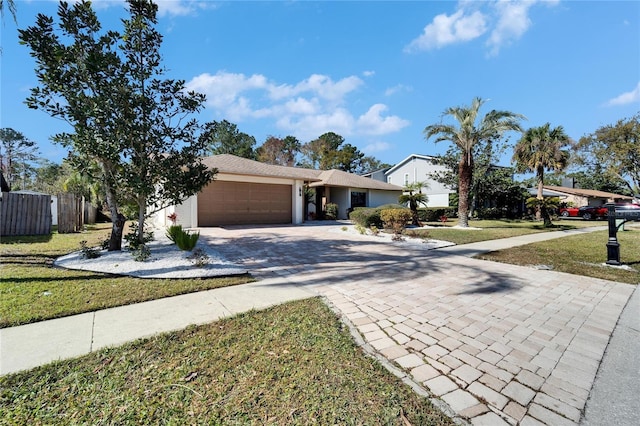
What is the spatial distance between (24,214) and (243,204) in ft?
28.8

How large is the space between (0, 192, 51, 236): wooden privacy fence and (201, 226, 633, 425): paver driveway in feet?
32.8

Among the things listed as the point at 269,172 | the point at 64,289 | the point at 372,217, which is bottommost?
the point at 64,289

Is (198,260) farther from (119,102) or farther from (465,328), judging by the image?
(465,328)

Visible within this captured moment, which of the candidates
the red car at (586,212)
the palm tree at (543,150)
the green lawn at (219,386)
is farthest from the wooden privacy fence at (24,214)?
the red car at (586,212)

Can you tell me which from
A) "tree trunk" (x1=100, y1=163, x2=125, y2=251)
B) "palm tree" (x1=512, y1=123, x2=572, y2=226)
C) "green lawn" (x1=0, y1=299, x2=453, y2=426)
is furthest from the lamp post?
"palm tree" (x1=512, y1=123, x2=572, y2=226)

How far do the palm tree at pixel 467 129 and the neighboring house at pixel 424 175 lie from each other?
39.4ft

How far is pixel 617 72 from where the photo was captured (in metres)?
12.2

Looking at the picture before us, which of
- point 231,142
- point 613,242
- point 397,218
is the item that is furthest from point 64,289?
point 231,142

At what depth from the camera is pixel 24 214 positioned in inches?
437

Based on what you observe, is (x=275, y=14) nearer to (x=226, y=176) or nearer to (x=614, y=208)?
(x=226, y=176)

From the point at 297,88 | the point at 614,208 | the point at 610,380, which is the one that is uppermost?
the point at 297,88

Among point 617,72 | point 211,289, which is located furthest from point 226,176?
point 617,72

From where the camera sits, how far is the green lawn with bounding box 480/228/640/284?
20.1 feet

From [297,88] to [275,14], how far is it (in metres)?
8.18
